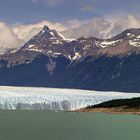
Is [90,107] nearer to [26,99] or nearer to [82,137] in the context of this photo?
[26,99]

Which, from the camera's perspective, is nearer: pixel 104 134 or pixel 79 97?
pixel 104 134

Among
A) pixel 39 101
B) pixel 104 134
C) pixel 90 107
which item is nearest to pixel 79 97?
pixel 90 107

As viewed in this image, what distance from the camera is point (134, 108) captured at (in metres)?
136

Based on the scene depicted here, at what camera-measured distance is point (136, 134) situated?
2135 inches

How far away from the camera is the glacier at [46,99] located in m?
127

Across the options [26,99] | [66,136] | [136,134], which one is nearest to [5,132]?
[66,136]

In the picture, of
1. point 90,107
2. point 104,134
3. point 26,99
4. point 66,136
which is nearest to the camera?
point 66,136

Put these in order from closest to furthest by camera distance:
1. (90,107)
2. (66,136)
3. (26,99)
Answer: (66,136)
(26,99)
(90,107)

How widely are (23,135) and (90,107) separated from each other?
87046 mm

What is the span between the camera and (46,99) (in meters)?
132

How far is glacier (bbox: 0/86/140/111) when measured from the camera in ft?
417

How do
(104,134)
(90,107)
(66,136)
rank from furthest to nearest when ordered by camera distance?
1. (90,107)
2. (104,134)
3. (66,136)

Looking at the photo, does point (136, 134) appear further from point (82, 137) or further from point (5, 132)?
point (5, 132)

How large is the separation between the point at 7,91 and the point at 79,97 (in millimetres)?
20065
